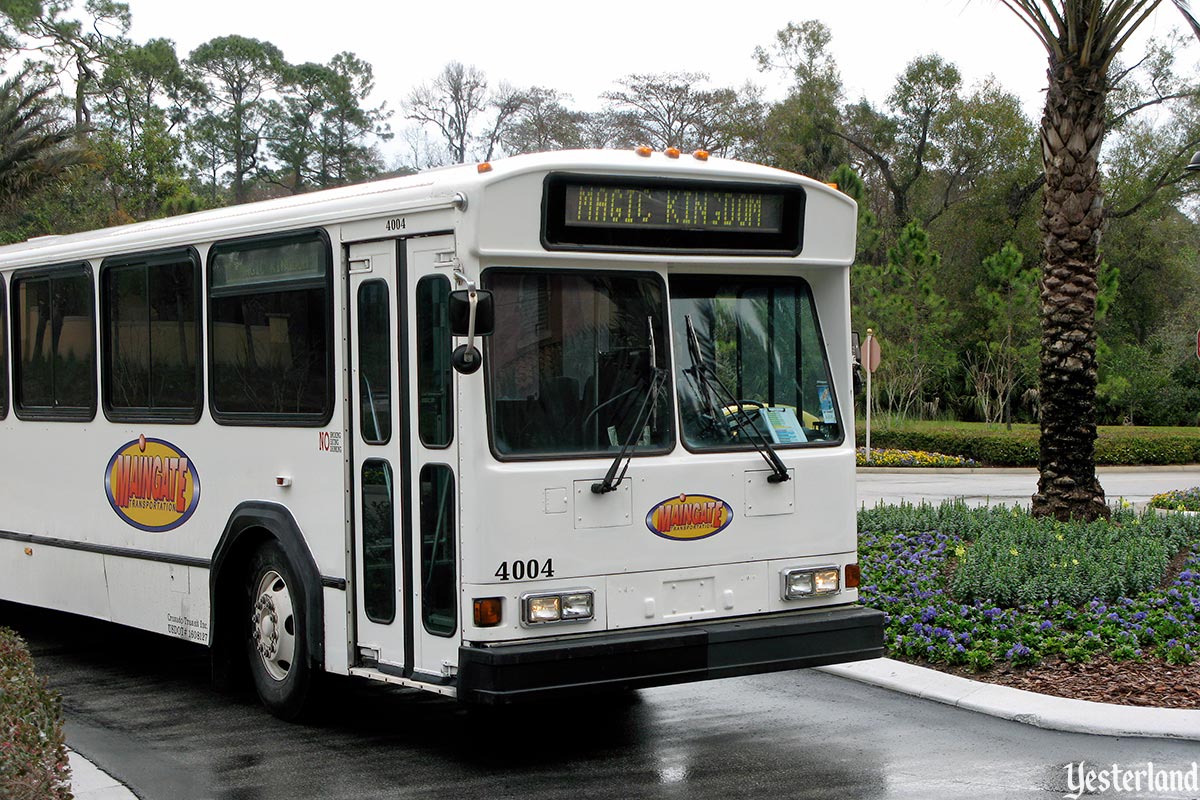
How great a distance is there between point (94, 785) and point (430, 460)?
2.16 metres

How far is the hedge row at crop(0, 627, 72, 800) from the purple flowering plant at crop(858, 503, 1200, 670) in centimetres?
542

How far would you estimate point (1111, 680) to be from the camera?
28.3 feet

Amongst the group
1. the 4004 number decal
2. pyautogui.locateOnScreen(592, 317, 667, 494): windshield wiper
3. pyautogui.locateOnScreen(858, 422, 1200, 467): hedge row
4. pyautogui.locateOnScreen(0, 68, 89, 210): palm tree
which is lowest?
pyautogui.locateOnScreen(858, 422, 1200, 467): hedge row

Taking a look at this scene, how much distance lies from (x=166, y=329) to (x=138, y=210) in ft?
114

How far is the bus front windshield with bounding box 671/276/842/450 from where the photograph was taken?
7.45m

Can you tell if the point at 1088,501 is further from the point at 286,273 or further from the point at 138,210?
the point at 138,210

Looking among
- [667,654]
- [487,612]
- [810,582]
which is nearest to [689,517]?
[667,654]

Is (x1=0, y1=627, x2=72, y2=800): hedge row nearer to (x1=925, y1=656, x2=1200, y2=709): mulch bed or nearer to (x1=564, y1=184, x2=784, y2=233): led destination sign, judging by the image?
(x1=564, y1=184, x2=784, y2=233): led destination sign

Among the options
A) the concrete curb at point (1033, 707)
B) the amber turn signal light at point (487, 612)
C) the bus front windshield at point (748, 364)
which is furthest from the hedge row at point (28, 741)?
the concrete curb at point (1033, 707)

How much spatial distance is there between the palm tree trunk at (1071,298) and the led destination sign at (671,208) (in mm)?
6891

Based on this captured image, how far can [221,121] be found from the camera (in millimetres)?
71000

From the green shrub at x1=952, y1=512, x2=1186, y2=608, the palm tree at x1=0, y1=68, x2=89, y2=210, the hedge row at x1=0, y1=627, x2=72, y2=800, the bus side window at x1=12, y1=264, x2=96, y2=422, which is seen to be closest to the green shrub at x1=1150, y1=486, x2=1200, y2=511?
the green shrub at x1=952, y1=512, x2=1186, y2=608

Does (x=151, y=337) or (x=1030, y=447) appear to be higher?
(x=151, y=337)

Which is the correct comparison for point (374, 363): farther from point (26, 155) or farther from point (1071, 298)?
point (26, 155)
